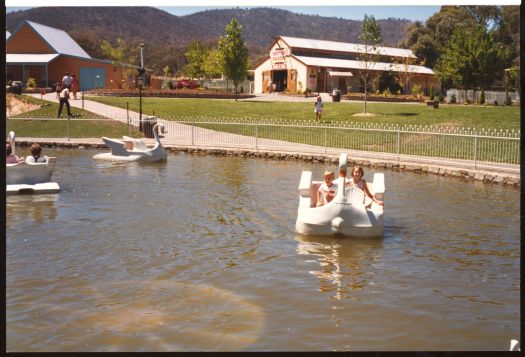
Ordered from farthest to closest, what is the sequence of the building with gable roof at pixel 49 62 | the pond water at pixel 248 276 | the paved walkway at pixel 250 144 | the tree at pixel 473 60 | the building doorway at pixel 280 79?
the building doorway at pixel 280 79 < the building with gable roof at pixel 49 62 < the tree at pixel 473 60 < the paved walkway at pixel 250 144 < the pond water at pixel 248 276

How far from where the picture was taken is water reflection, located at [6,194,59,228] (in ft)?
42.5

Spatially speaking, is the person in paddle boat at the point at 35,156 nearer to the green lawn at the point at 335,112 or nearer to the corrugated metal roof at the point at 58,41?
the green lawn at the point at 335,112

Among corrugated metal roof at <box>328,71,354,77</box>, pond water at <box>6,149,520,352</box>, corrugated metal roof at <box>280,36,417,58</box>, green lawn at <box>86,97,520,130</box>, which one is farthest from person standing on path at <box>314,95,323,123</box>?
corrugated metal roof at <box>280,36,417,58</box>

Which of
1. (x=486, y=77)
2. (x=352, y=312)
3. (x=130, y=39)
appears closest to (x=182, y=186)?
(x=352, y=312)

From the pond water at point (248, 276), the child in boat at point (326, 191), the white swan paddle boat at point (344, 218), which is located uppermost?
the child in boat at point (326, 191)

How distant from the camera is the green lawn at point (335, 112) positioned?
32469 millimetres

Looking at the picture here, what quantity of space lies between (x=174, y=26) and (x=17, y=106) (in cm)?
12089

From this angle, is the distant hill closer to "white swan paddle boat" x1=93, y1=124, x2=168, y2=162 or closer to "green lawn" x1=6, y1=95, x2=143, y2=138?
"green lawn" x1=6, y1=95, x2=143, y2=138

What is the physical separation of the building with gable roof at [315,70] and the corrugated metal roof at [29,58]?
18.2 m

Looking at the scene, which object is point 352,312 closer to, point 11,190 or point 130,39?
point 11,190

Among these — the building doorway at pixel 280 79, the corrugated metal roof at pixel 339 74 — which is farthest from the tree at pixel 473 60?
the building doorway at pixel 280 79

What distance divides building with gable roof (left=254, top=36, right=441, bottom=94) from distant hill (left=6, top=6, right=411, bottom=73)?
143 feet

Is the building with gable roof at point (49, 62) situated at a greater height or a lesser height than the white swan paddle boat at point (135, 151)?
greater

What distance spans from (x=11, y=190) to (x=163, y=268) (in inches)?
266
